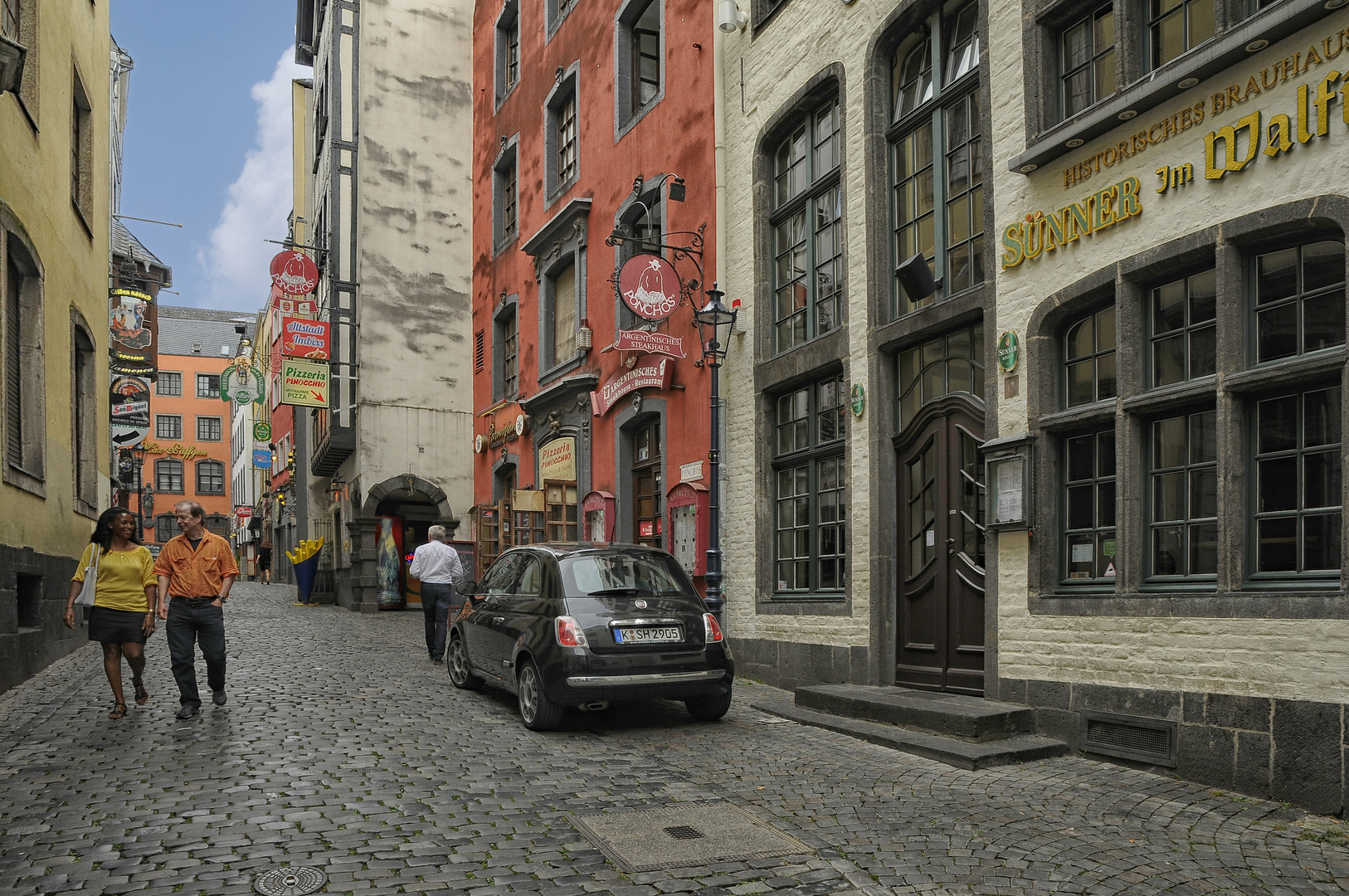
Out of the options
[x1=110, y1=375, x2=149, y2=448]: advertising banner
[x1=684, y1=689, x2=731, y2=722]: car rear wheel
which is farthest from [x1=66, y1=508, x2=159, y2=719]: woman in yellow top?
[x1=110, y1=375, x2=149, y2=448]: advertising banner

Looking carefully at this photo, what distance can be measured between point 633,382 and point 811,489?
4009 millimetres

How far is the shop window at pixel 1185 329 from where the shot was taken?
689 cm

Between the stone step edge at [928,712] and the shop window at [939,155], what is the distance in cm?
345

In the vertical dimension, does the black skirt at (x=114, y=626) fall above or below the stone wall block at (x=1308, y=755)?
above

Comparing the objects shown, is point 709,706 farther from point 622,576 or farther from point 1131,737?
point 1131,737

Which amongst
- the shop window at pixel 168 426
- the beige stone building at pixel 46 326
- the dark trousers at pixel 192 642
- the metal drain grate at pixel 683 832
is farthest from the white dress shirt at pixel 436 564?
the shop window at pixel 168 426

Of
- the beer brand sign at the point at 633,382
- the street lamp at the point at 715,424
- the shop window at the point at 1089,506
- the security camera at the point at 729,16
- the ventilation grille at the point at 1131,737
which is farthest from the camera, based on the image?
the beer brand sign at the point at 633,382

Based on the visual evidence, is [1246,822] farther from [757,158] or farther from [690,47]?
[690,47]

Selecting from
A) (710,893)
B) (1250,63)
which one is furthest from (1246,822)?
(1250,63)

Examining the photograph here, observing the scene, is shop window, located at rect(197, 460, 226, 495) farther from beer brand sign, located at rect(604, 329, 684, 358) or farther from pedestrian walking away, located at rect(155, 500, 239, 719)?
pedestrian walking away, located at rect(155, 500, 239, 719)

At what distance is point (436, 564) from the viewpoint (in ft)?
44.6

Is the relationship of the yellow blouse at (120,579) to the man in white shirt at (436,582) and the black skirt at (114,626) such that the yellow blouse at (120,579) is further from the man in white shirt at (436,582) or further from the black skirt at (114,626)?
the man in white shirt at (436,582)

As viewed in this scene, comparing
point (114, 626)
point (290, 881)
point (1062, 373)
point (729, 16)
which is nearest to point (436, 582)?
point (114, 626)

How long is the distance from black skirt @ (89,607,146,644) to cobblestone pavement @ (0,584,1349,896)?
2.18ft
